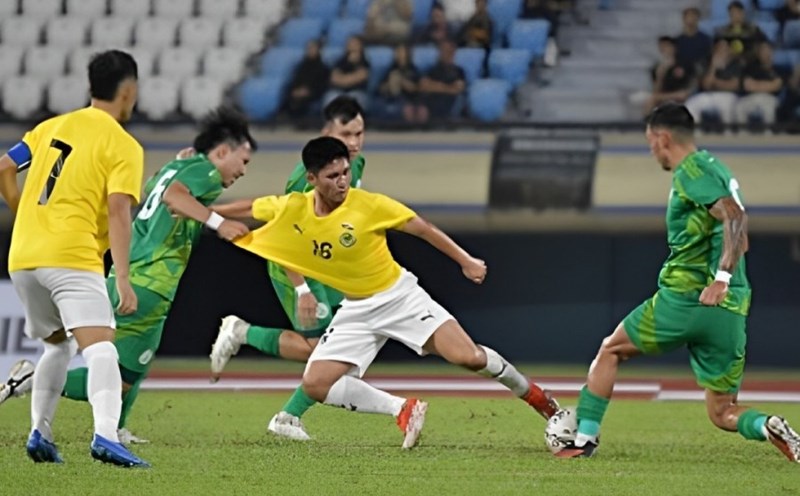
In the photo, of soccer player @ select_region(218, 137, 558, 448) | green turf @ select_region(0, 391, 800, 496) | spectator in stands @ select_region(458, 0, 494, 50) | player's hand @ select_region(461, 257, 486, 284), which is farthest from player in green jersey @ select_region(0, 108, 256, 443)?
spectator in stands @ select_region(458, 0, 494, 50)

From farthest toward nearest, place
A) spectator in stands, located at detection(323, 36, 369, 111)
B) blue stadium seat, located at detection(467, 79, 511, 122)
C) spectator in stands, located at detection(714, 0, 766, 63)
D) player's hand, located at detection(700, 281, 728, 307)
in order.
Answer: spectator in stands, located at detection(323, 36, 369, 111) < blue stadium seat, located at detection(467, 79, 511, 122) < spectator in stands, located at detection(714, 0, 766, 63) < player's hand, located at detection(700, 281, 728, 307)

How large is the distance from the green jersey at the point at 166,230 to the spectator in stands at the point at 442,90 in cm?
766

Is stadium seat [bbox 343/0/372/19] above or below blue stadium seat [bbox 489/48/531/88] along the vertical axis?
above

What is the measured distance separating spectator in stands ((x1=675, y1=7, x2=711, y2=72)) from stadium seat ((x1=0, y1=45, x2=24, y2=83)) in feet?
23.2

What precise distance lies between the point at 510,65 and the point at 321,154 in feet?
30.0

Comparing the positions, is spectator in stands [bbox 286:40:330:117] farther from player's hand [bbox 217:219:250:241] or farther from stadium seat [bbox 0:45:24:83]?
player's hand [bbox 217:219:250:241]

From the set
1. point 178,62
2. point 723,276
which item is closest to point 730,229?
point 723,276

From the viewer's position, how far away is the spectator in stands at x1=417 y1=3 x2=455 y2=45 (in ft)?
57.2

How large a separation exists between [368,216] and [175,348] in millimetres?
8649

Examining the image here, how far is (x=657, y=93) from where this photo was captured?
55.0ft

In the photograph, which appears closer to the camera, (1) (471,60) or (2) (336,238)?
(2) (336,238)

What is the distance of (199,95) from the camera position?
1762 centimetres

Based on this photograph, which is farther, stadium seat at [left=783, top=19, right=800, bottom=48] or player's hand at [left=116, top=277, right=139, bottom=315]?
stadium seat at [left=783, top=19, right=800, bottom=48]

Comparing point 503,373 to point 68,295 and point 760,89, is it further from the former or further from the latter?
point 760,89
